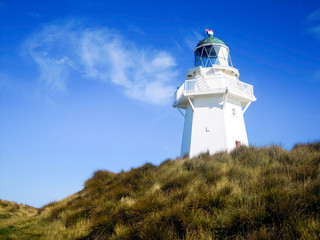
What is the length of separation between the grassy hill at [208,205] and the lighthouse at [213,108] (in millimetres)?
6205

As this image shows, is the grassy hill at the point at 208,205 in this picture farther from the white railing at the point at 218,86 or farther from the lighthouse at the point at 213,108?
the white railing at the point at 218,86

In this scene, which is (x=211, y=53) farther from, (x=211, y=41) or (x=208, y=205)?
(x=208, y=205)

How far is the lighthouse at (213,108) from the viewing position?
1584 centimetres

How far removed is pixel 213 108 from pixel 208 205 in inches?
456

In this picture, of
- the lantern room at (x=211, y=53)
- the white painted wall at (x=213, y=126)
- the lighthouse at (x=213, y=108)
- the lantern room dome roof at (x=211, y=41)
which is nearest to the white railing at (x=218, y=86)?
the lighthouse at (x=213, y=108)

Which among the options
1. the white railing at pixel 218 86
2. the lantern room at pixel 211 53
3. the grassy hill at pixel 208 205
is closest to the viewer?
the grassy hill at pixel 208 205

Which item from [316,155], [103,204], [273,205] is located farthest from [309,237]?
[103,204]

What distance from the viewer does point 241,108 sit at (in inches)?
694

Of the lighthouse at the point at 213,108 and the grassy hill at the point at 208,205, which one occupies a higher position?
the lighthouse at the point at 213,108

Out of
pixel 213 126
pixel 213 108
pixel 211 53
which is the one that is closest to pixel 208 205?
pixel 213 126

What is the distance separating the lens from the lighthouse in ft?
52.0

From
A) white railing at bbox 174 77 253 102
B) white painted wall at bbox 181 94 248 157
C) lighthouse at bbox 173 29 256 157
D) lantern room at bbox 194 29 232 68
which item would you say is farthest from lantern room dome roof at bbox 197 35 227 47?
white painted wall at bbox 181 94 248 157

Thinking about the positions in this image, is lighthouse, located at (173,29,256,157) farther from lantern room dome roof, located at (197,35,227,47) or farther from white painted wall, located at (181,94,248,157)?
lantern room dome roof, located at (197,35,227,47)

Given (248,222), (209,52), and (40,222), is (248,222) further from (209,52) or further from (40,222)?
(209,52)
